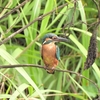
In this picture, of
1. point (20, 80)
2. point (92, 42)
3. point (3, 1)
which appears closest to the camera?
point (92, 42)

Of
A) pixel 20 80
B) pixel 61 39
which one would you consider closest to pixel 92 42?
pixel 61 39

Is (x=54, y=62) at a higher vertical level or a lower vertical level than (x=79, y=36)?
higher

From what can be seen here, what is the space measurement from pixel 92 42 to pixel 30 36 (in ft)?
2.49

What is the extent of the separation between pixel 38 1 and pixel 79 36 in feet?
2.51

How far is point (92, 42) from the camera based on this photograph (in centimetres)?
142

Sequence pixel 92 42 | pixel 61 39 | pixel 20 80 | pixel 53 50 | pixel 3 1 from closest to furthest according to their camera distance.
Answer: pixel 92 42 < pixel 61 39 < pixel 53 50 < pixel 20 80 < pixel 3 1

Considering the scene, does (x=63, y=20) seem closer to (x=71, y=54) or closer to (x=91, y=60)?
(x=71, y=54)

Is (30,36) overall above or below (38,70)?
above

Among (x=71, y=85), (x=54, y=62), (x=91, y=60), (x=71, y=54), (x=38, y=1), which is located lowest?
(x=71, y=85)

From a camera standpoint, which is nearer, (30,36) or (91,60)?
(91,60)

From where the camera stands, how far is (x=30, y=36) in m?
2.13

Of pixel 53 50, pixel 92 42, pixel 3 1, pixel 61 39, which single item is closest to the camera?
pixel 92 42

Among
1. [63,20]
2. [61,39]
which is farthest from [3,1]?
[61,39]

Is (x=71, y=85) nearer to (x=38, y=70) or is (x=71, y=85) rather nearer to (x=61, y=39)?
(x=38, y=70)
